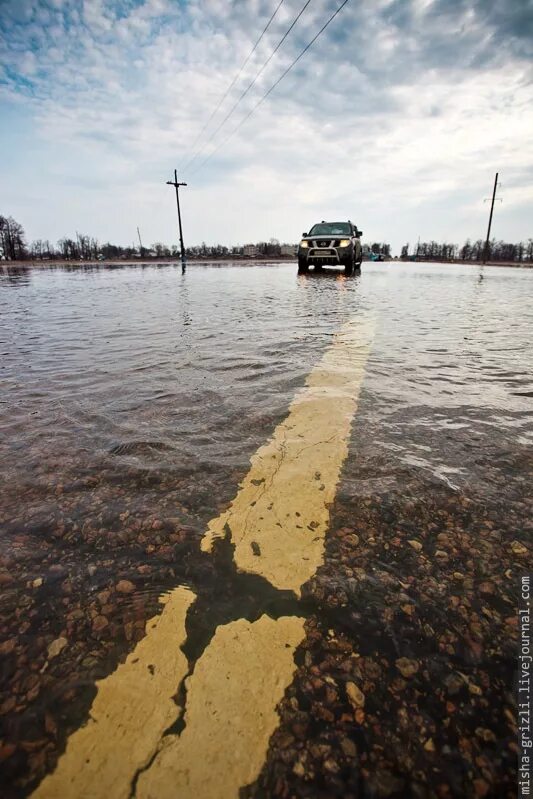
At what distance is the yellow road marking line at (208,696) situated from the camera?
0.80 meters

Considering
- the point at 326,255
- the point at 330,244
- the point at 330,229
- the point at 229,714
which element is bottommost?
the point at 229,714

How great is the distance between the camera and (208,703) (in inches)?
36.9

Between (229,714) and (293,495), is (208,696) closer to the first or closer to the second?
(229,714)

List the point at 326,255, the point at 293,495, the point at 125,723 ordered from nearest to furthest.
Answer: the point at 125,723
the point at 293,495
the point at 326,255

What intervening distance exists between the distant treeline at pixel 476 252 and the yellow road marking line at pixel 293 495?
83300 millimetres

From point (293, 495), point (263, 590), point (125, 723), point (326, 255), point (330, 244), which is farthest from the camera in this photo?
point (326, 255)

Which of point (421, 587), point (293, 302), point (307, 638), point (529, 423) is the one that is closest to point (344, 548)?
point (421, 587)

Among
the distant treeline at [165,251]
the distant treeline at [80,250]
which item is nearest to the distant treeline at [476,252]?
the distant treeline at [165,251]

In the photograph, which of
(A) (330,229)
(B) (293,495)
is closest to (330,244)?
(A) (330,229)

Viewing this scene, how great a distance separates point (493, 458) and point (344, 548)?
1.09 metres

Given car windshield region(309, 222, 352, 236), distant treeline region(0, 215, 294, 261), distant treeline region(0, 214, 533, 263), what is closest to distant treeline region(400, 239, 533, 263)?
distant treeline region(0, 214, 533, 263)

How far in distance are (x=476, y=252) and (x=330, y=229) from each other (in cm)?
9205

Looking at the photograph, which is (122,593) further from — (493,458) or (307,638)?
(493,458)

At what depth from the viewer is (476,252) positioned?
89375 millimetres
